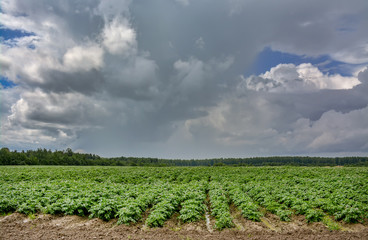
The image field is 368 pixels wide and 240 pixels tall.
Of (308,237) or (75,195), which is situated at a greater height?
(75,195)

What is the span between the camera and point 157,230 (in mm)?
11797

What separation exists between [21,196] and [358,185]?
29.3 m

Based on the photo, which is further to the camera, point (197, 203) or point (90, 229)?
point (197, 203)

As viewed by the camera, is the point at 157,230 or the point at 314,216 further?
the point at 314,216

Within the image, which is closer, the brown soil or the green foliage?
the brown soil

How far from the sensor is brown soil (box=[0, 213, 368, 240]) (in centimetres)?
1126

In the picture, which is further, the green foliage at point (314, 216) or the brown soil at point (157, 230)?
the green foliage at point (314, 216)

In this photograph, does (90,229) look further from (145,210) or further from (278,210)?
(278,210)

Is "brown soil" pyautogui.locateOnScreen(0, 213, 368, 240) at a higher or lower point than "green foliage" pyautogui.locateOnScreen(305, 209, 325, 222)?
lower

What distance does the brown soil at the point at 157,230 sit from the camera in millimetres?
11258

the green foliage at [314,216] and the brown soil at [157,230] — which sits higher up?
the green foliage at [314,216]

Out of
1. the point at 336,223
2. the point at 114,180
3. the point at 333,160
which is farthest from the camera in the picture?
the point at 333,160

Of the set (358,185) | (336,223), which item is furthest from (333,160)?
(336,223)

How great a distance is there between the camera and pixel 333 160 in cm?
18938
